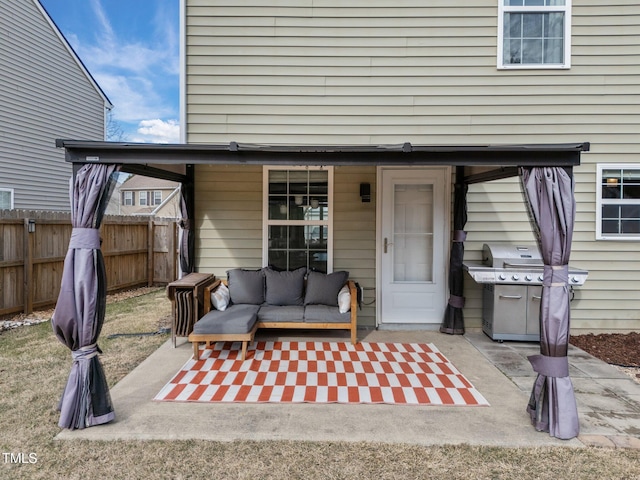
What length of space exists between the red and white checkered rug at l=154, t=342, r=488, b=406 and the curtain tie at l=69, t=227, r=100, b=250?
1385 millimetres

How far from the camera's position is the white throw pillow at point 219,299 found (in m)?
4.49

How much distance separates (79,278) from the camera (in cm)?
268

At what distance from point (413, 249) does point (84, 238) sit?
395 cm

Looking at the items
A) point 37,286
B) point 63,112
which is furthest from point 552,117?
point 63,112

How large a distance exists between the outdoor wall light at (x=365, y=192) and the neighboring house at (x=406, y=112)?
2cm

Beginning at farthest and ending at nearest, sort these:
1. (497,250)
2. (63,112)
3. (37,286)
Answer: (63,112), (37,286), (497,250)

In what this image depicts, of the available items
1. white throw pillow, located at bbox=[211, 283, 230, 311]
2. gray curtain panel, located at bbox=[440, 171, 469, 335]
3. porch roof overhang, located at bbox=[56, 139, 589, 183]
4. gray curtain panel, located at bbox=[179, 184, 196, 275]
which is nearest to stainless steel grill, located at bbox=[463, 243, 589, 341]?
gray curtain panel, located at bbox=[440, 171, 469, 335]

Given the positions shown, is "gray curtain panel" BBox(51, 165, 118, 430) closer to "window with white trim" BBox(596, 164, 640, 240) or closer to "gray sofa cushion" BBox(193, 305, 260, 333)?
"gray sofa cushion" BBox(193, 305, 260, 333)

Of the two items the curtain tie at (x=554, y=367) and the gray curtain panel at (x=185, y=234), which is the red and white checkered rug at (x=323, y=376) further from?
the gray curtain panel at (x=185, y=234)

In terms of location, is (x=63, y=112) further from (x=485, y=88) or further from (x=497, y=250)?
(x=497, y=250)

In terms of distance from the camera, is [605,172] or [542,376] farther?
[605,172]

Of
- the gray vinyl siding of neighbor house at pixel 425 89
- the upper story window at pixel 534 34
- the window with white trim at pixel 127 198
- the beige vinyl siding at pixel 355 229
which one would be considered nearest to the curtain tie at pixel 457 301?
the beige vinyl siding at pixel 355 229

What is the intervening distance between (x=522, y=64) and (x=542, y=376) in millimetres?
4239

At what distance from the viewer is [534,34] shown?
16.4ft
